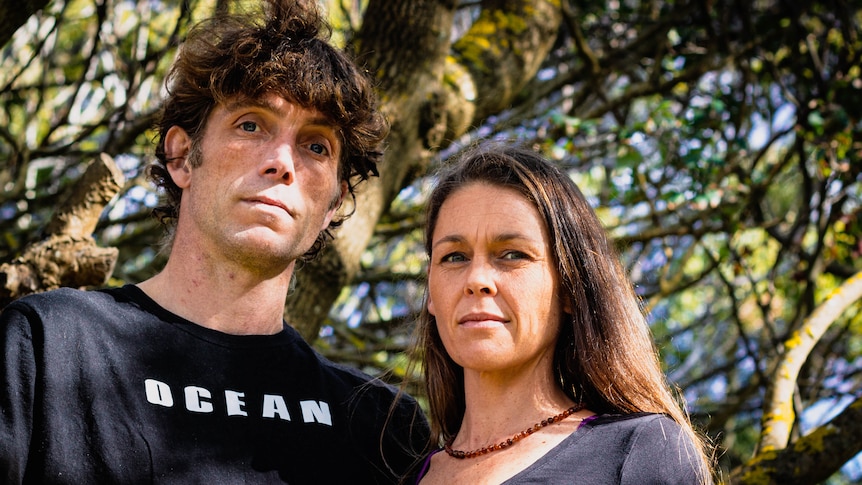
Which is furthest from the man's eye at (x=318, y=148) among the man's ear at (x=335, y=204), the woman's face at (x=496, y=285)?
the woman's face at (x=496, y=285)

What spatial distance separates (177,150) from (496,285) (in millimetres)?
1055

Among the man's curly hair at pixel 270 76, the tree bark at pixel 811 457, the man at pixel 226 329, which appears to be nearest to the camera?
the man at pixel 226 329

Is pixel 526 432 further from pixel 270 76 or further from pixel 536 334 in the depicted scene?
pixel 270 76

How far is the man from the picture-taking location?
2.18m

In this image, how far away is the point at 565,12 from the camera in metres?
4.51

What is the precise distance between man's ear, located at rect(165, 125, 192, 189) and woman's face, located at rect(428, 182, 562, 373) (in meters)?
0.79

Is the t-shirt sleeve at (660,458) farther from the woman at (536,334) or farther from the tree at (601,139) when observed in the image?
the tree at (601,139)

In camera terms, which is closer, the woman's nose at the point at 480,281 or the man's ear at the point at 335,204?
the woman's nose at the point at 480,281

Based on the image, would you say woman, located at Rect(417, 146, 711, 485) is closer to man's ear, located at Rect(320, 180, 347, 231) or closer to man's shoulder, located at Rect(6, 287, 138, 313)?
man's ear, located at Rect(320, 180, 347, 231)

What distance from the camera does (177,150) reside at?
277 cm

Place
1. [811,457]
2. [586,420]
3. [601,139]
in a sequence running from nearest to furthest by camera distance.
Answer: [586,420] → [811,457] → [601,139]

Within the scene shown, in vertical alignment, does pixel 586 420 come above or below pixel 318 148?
below

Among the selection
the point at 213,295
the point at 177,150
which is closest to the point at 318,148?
the point at 177,150

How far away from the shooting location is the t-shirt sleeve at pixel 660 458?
2.06 meters
